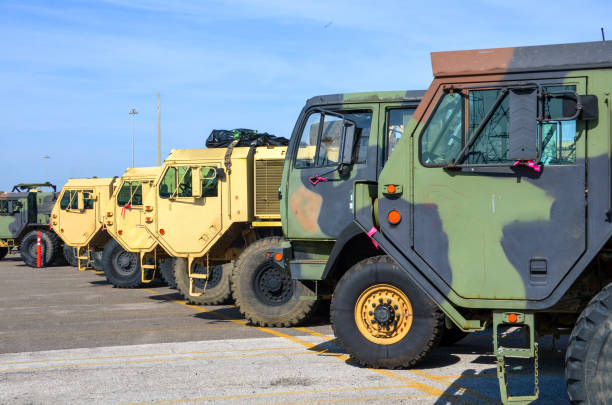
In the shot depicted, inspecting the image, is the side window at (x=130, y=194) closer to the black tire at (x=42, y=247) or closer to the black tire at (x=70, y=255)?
the black tire at (x=70, y=255)

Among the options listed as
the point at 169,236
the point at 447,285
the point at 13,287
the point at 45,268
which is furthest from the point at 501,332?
the point at 45,268

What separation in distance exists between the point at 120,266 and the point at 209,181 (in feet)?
21.1

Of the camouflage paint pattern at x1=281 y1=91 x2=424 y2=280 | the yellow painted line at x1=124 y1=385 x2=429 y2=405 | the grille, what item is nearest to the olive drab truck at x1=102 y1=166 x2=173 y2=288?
the grille

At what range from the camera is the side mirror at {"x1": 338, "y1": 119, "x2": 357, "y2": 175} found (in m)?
8.73

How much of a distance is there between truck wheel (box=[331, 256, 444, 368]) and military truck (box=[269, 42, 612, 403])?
1223mm

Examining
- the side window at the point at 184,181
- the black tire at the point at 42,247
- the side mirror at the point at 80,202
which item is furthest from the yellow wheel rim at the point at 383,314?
the black tire at the point at 42,247

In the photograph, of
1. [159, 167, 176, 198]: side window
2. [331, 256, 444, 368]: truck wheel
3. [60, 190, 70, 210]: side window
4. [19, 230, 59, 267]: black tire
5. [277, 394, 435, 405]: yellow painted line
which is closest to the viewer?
[277, 394, 435, 405]: yellow painted line

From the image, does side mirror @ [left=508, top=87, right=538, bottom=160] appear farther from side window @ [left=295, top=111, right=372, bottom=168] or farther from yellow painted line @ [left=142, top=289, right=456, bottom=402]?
side window @ [left=295, top=111, right=372, bottom=168]

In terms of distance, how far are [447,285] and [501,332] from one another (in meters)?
0.53

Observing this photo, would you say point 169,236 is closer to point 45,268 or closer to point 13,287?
point 13,287

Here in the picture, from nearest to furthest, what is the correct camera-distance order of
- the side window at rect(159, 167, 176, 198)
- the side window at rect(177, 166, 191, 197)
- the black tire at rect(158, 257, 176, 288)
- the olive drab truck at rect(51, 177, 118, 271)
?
the side window at rect(177, 166, 191, 197)
the side window at rect(159, 167, 176, 198)
the black tire at rect(158, 257, 176, 288)
the olive drab truck at rect(51, 177, 118, 271)

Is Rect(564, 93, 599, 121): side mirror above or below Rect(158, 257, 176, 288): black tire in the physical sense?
above

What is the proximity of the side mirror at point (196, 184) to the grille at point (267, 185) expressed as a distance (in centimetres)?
110

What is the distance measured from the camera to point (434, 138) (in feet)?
20.0
